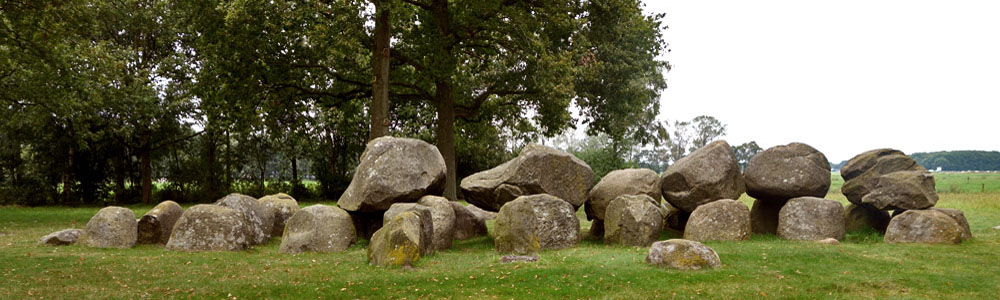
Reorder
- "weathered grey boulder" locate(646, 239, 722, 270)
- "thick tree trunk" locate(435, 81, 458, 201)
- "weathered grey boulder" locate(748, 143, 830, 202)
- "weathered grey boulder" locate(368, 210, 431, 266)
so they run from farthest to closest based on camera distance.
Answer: "thick tree trunk" locate(435, 81, 458, 201), "weathered grey boulder" locate(748, 143, 830, 202), "weathered grey boulder" locate(368, 210, 431, 266), "weathered grey boulder" locate(646, 239, 722, 270)

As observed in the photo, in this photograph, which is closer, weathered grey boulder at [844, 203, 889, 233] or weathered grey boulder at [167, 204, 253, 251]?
weathered grey boulder at [167, 204, 253, 251]

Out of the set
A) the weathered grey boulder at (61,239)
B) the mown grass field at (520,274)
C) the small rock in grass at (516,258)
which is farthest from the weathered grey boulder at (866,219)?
the weathered grey boulder at (61,239)

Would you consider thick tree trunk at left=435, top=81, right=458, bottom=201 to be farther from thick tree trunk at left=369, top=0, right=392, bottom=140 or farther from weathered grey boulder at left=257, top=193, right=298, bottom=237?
weathered grey boulder at left=257, top=193, right=298, bottom=237

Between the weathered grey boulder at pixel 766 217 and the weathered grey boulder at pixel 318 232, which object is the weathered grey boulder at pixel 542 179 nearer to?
the weathered grey boulder at pixel 318 232

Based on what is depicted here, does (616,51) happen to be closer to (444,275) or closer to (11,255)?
(444,275)

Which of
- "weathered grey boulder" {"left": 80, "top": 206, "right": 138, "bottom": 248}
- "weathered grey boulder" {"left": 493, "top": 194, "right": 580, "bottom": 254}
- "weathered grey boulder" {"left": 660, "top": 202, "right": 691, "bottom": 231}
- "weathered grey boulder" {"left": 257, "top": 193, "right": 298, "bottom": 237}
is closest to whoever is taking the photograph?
"weathered grey boulder" {"left": 493, "top": 194, "right": 580, "bottom": 254}

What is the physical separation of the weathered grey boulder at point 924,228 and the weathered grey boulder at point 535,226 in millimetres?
7688

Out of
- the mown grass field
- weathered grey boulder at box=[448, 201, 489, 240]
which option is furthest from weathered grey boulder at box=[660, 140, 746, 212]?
weathered grey boulder at box=[448, 201, 489, 240]

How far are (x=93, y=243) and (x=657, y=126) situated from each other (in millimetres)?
37304

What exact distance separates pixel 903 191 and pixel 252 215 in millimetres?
16565

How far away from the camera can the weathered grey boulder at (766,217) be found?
1592 cm

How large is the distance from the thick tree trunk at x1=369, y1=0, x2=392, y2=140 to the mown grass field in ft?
27.3

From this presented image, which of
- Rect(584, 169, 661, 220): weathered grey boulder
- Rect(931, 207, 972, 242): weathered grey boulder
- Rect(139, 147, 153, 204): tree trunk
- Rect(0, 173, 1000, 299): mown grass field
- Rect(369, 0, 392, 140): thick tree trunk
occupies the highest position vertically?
Rect(369, 0, 392, 140): thick tree trunk

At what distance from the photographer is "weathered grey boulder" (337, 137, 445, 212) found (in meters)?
14.5
